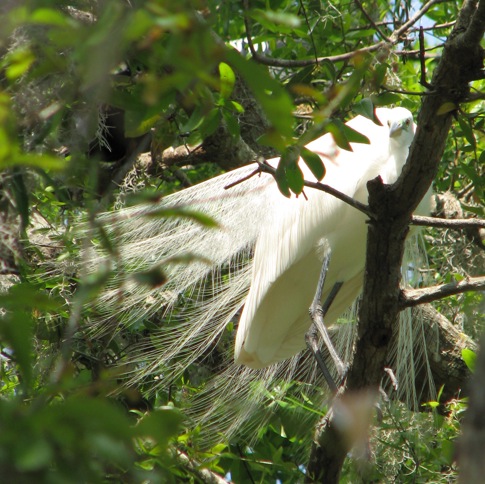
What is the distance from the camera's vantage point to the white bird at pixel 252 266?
2814 millimetres

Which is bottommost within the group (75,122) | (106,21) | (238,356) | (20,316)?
(238,356)

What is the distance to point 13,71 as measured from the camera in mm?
844

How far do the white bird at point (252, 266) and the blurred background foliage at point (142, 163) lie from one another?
135 mm

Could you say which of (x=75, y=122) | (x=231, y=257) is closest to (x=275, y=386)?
(x=231, y=257)

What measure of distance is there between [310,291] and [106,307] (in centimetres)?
87

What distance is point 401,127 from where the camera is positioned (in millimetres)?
2795

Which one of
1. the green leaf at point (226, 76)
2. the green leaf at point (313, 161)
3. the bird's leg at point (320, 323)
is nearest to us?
the green leaf at point (313, 161)

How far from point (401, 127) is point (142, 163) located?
3.62ft

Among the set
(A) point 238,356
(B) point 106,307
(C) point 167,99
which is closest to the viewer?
(C) point 167,99

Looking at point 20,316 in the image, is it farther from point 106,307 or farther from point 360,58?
point 106,307

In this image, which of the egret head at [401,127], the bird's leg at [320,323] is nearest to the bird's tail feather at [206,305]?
the bird's leg at [320,323]

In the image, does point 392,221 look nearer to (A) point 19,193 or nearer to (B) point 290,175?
(B) point 290,175

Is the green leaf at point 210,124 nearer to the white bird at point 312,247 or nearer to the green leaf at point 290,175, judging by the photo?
the green leaf at point 290,175

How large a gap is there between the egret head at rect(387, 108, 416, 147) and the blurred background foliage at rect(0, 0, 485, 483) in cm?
15
